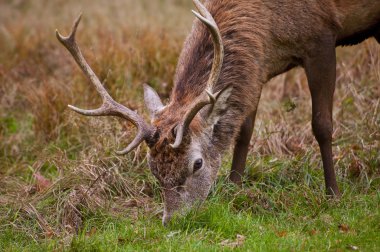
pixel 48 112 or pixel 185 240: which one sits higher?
pixel 48 112

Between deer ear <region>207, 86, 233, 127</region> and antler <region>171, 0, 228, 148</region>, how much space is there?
0.09 m

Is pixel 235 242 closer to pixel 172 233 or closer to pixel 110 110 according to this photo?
pixel 172 233

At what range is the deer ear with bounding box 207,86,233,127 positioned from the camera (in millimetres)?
5934

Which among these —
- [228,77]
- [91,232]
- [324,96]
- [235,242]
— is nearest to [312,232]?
[235,242]

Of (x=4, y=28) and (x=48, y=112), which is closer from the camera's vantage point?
(x=48, y=112)

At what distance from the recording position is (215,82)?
584cm

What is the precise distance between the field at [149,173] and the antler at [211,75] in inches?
27.4

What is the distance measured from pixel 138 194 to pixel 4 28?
600 cm

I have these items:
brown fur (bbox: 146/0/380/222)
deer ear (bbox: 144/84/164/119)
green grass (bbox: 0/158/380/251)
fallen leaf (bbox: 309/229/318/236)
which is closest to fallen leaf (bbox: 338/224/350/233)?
green grass (bbox: 0/158/380/251)

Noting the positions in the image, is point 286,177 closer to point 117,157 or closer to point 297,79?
point 117,157

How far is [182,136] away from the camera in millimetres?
5668

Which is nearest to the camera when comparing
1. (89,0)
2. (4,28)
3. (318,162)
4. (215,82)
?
(215,82)

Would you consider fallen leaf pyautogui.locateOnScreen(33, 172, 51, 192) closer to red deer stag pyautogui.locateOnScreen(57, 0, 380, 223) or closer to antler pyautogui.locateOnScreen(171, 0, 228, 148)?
red deer stag pyautogui.locateOnScreen(57, 0, 380, 223)

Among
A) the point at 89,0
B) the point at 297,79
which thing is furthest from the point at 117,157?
the point at 89,0
